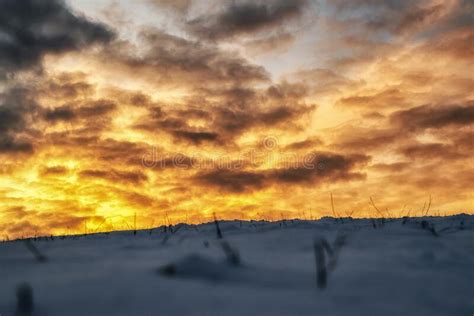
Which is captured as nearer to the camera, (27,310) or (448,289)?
(27,310)

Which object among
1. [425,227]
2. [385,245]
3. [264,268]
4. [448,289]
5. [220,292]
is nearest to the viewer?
[220,292]

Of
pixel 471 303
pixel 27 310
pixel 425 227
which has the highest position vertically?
pixel 425 227

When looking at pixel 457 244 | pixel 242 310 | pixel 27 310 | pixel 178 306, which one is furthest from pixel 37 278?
pixel 457 244

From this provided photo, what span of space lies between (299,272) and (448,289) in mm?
624

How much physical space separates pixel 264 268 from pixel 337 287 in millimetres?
387

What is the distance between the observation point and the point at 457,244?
314 centimetres

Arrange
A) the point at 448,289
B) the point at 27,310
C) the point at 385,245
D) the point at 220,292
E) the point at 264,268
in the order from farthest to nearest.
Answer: the point at 385,245 → the point at 264,268 → the point at 448,289 → the point at 220,292 → the point at 27,310

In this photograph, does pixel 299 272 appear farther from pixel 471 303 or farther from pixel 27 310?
pixel 27 310

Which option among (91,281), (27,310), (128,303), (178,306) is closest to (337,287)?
(178,306)

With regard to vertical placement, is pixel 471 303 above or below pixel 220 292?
below

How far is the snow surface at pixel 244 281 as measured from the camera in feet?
5.24

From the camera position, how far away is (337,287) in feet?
6.24

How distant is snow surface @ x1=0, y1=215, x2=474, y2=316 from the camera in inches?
62.8

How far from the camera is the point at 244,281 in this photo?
1958 millimetres
